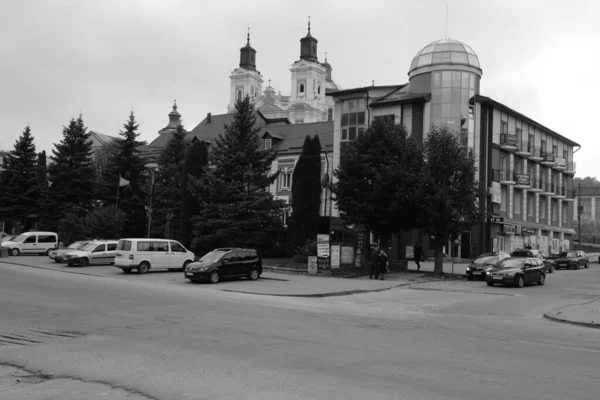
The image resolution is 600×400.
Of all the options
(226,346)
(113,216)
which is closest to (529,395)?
(226,346)

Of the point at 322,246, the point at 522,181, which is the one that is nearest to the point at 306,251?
the point at 322,246

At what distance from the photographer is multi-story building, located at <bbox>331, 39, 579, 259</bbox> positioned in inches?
1907

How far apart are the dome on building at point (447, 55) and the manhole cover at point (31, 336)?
43142 millimetres

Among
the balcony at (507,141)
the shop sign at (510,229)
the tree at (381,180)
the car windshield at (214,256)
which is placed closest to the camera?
the car windshield at (214,256)

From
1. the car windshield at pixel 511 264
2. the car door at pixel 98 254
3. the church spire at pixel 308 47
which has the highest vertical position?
the church spire at pixel 308 47

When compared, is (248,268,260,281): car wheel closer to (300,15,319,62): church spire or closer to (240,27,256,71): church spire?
(300,15,319,62): church spire

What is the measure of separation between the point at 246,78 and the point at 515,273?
11931 cm

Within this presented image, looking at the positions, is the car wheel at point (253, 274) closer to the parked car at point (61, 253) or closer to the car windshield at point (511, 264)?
the car windshield at point (511, 264)

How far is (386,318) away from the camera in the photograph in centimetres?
1526

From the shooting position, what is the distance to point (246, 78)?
139m

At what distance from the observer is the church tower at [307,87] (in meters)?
127

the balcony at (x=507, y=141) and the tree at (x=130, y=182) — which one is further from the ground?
the balcony at (x=507, y=141)

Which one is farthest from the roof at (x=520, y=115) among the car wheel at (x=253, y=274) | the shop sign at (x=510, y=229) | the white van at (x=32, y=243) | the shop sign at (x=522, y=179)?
the white van at (x=32, y=243)

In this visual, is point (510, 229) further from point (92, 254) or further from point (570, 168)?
point (92, 254)
